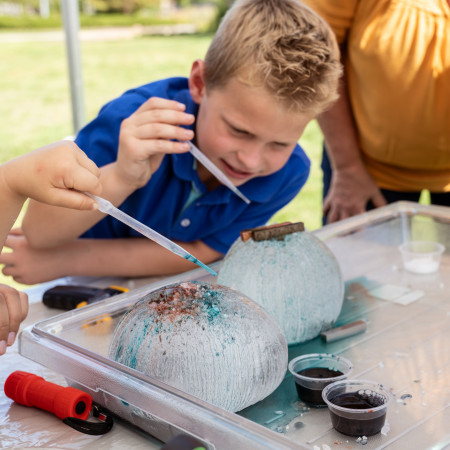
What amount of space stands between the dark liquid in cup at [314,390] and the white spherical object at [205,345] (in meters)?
0.03

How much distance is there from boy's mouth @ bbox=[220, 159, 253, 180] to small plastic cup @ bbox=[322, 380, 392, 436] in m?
0.56

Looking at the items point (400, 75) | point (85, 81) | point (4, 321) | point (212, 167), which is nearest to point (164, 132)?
point (212, 167)

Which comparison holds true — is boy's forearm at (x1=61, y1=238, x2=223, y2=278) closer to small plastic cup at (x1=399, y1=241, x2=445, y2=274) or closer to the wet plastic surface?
the wet plastic surface

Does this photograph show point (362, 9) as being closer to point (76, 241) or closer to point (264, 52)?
point (264, 52)

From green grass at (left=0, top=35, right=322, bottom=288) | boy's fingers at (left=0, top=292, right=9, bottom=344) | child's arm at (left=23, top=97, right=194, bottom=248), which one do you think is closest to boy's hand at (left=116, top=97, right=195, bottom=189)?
child's arm at (left=23, top=97, right=194, bottom=248)

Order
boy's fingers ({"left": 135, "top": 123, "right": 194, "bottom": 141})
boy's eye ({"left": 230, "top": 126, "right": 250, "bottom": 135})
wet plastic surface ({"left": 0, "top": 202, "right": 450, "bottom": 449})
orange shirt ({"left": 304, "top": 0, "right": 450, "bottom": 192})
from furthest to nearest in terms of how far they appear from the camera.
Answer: orange shirt ({"left": 304, "top": 0, "right": 450, "bottom": 192}), boy's eye ({"left": 230, "top": 126, "right": 250, "bottom": 135}), boy's fingers ({"left": 135, "top": 123, "right": 194, "bottom": 141}), wet plastic surface ({"left": 0, "top": 202, "right": 450, "bottom": 449})

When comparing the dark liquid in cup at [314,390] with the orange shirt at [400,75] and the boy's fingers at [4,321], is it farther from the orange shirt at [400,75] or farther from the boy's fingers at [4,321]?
the orange shirt at [400,75]

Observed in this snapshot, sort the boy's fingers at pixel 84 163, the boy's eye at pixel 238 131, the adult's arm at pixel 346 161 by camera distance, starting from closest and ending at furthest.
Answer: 1. the boy's fingers at pixel 84 163
2. the boy's eye at pixel 238 131
3. the adult's arm at pixel 346 161

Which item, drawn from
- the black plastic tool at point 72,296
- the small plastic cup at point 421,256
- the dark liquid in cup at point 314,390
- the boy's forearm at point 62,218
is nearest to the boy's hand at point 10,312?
the black plastic tool at point 72,296

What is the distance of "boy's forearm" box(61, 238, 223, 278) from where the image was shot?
4.14ft

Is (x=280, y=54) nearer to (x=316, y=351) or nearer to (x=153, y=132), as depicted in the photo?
(x=153, y=132)

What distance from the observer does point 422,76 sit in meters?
1.46

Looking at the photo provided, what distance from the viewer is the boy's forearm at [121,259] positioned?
1262mm

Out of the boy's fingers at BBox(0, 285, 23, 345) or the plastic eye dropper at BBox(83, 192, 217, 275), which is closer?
the plastic eye dropper at BBox(83, 192, 217, 275)
